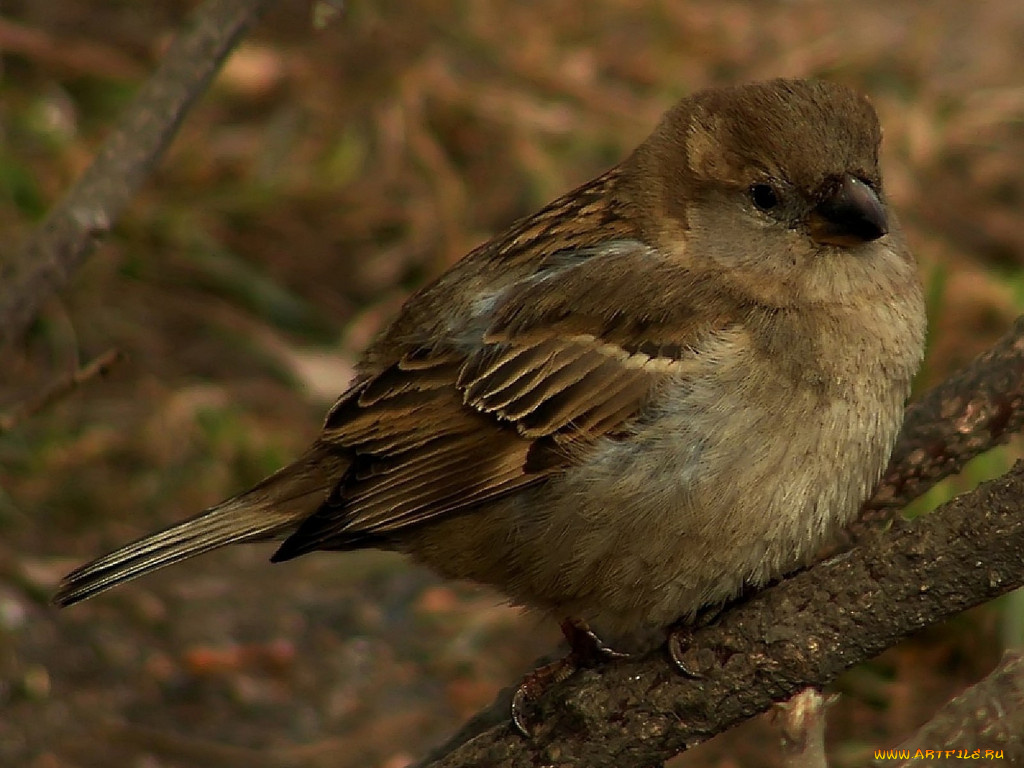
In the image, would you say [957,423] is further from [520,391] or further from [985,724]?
[985,724]

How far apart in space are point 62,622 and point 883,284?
8.47ft

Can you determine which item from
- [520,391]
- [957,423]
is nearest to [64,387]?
[520,391]

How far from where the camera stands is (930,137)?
6410 millimetres

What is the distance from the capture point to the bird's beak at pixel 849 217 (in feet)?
10.2

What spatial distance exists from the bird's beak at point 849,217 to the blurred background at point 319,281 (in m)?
1.30

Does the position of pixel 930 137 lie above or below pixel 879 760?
above

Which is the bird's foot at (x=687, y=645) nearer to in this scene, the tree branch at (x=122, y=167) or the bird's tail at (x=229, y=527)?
the bird's tail at (x=229, y=527)

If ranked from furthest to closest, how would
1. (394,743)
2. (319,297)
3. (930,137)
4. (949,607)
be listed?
(930,137), (319,297), (394,743), (949,607)

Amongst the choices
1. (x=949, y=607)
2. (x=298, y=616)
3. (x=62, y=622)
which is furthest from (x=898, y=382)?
(x=62, y=622)

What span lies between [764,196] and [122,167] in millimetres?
1262

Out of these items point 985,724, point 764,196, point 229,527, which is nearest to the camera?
point 985,724

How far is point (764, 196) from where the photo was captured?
3.24m

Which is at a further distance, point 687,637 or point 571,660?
point 571,660

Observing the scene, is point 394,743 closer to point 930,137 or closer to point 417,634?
point 417,634
